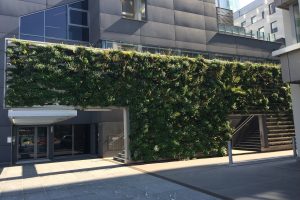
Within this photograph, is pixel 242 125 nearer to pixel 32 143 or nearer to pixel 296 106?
pixel 296 106

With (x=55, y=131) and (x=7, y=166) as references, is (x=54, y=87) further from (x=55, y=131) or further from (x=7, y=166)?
(x=55, y=131)

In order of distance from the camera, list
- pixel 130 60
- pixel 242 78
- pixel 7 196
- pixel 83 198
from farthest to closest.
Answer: pixel 242 78
pixel 130 60
pixel 7 196
pixel 83 198

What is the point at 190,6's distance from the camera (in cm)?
2545

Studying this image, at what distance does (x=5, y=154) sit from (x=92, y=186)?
34.9 ft

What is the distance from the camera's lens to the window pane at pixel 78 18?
2336 cm

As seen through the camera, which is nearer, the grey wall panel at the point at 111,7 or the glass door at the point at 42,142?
the grey wall panel at the point at 111,7

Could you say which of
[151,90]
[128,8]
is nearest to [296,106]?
[151,90]

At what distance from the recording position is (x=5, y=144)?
19016mm

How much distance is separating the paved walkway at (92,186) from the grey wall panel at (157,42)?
11430mm

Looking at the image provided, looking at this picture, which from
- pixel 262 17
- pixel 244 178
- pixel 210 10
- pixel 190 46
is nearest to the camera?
pixel 244 178

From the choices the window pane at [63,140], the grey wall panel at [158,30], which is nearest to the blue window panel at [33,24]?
the window pane at [63,140]

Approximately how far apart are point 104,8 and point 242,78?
10821 millimetres

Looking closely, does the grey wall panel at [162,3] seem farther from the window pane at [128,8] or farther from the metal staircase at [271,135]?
the metal staircase at [271,135]

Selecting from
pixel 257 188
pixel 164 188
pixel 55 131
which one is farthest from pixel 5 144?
pixel 257 188
